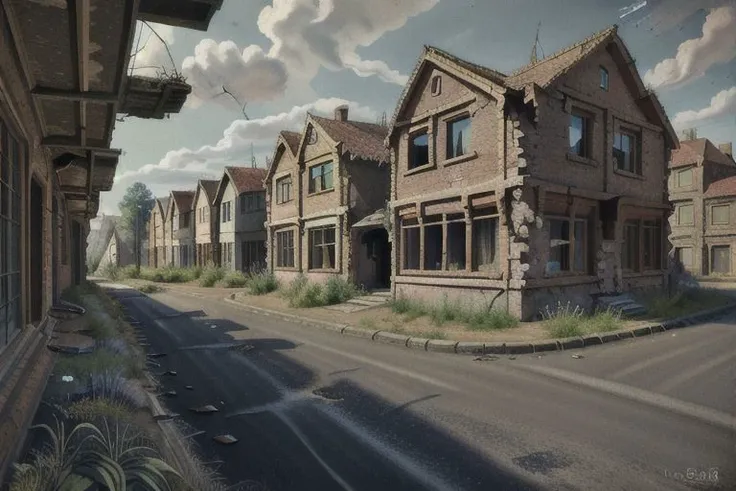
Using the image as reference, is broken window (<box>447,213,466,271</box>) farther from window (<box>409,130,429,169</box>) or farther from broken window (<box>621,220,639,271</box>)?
broken window (<box>621,220,639,271</box>)

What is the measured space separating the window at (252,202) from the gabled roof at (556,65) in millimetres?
19541

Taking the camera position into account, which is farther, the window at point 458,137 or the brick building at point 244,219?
the brick building at point 244,219

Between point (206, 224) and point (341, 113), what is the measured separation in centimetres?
1669

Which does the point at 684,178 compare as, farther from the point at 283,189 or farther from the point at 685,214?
the point at 283,189

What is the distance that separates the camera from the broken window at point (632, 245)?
15.4 meters

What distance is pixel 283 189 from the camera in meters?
24.4

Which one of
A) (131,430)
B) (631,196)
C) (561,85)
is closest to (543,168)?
(561,85)

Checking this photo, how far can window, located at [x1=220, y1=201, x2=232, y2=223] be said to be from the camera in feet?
104

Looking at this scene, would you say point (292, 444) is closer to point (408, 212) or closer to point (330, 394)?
point (330, 394)

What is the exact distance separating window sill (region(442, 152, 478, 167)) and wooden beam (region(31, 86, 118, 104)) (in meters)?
9.71

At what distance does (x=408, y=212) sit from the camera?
15.4 metres

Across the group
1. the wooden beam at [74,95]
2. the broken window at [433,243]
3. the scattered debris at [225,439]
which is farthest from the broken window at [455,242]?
the wooden beam at [74,95]

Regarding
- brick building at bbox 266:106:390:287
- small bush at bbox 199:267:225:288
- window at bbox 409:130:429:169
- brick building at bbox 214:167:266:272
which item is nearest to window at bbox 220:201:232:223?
brick building at bbox 214:167:266:272

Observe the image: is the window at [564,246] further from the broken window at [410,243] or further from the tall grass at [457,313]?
the broken window at [410,243]
